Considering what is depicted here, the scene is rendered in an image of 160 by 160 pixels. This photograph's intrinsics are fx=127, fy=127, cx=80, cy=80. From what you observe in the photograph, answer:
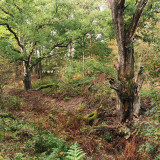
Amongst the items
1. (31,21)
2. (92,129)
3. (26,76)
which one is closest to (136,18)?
(92,129)

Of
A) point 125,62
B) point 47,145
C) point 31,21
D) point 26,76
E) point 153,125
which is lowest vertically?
point 47,145

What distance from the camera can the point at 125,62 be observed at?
435 centimetres

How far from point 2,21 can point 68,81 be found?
20.8 ft

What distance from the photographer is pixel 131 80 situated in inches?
169

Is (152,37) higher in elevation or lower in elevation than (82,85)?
higher

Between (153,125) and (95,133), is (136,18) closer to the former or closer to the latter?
(153,125)

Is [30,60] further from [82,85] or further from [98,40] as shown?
[98,40]

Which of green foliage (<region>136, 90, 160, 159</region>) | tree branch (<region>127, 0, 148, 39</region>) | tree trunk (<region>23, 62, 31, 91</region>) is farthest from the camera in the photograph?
tree trunk (<region>23, 62, 31, 91</region>)

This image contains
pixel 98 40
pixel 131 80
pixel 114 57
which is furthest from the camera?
pixel 98 40

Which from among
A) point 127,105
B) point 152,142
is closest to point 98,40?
point 127,105

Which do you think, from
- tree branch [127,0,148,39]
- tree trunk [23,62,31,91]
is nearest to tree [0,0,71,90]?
tree trunk [23,62,31,91]

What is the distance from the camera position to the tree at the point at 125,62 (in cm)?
394

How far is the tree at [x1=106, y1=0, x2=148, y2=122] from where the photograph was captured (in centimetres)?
394

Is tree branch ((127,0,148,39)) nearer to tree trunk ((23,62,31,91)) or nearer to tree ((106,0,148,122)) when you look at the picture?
tree ((106,0,148,122))
